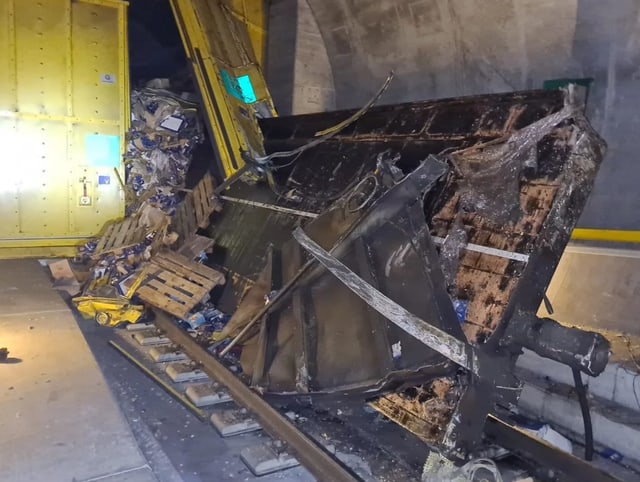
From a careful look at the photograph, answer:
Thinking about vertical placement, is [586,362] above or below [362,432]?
above

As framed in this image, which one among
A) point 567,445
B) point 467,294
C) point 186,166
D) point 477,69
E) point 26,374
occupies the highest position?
point 477,69

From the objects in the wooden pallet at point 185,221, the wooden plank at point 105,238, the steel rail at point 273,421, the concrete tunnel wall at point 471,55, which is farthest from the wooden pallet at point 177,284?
the concrete tunnel wall at point 471,55

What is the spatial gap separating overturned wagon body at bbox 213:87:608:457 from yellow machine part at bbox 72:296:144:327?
1.65 m

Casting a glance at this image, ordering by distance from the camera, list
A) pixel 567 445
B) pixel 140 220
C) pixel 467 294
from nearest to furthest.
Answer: pixel 467 294, pixel 567 445, pixel 140 220

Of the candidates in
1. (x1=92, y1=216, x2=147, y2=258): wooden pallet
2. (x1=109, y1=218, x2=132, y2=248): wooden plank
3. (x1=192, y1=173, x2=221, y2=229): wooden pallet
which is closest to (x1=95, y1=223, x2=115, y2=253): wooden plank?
(x1=92, y1=216, x2=147, y2=258): wooden pallet

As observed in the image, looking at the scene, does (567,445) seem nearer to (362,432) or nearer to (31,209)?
(362,432)

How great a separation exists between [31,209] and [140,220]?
5.11 ft

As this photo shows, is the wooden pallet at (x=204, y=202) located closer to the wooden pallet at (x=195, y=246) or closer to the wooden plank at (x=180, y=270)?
the wooden pallet at (x=195, y=246)

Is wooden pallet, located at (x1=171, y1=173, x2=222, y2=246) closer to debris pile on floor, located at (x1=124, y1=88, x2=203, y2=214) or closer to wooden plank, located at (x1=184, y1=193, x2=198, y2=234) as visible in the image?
wooden plank, located at (x1=184, y1=193, x2=198, y2=234)

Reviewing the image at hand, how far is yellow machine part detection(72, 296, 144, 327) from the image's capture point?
16.8 feet

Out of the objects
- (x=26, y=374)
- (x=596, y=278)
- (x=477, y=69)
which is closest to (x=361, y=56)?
(x=477, y=69)

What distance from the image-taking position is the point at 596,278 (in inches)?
192

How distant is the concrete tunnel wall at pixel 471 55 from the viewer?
4.96 metres

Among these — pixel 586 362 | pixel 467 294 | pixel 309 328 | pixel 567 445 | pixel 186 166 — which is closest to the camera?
pixel 586 362
